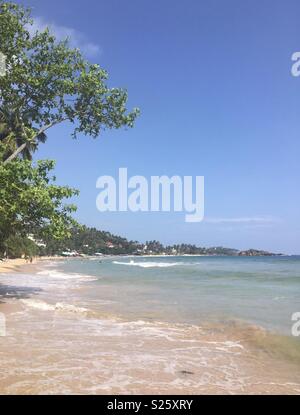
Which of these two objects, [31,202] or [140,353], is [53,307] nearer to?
[31,202]

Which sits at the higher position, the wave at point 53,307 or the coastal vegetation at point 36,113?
the coastal vegetation at point 36,113

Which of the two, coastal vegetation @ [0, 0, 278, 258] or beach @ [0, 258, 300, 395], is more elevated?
coastal vegetation @ [0, 0, 278, 258]

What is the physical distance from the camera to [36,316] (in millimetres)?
13266

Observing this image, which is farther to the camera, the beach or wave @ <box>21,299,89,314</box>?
wave @ <box>21,299,89,314</box>

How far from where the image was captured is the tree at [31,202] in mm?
13352

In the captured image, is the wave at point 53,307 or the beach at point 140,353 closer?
the beach at point 140,353

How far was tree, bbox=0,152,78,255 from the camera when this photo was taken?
13.4m

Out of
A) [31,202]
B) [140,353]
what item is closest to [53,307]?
[31,202]

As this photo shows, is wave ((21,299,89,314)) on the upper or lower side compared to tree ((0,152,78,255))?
lower

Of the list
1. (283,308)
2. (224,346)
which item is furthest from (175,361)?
(283,308)

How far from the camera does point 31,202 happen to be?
1438 cm
